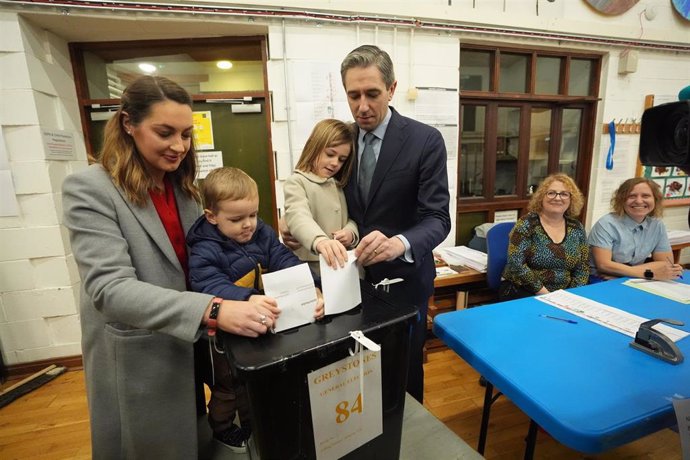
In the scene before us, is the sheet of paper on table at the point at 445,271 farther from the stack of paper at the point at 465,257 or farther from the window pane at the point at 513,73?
the window pane at the point at 513,73

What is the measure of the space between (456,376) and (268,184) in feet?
6.49

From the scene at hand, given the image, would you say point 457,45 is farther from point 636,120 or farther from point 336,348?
point 336,348

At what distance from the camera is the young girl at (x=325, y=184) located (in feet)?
4.15

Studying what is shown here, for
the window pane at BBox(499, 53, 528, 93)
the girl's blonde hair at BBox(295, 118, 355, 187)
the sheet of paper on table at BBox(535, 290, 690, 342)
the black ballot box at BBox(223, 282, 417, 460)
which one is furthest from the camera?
the window pane at BBox(499, 53, 528, 93)

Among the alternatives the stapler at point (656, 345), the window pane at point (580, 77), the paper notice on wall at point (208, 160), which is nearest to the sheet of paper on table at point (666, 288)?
the stapler at point (656, 345)

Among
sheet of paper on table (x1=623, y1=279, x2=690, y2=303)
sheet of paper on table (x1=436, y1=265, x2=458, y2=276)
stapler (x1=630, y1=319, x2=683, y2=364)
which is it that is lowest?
sheet of paper on table (x1=436, y1=265, x2=458, y2=276)

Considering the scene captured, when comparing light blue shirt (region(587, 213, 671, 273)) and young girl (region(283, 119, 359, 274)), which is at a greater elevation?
young girl (region(283, 119, 359, 274))

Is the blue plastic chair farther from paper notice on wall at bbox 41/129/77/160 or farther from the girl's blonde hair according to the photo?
paper notice on wall at bbox 41/129/77/160

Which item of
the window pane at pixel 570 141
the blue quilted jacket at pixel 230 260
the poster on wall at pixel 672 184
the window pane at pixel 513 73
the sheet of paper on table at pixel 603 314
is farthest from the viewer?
the poster on wall at pixel 672 184

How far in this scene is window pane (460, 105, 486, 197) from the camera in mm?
2904

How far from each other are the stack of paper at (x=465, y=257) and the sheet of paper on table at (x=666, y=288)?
914 mm

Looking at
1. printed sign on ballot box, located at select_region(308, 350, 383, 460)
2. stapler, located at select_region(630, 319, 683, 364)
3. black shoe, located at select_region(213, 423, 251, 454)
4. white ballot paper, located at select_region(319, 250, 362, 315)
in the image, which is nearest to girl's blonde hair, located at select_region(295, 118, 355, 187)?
white ballot paper, located at select_region(319, 250, 362, 315)

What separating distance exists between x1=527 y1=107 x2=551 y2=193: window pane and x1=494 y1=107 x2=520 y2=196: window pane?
167mm

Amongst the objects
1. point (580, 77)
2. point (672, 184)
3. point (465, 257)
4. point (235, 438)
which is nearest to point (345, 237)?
point (235, 438)
